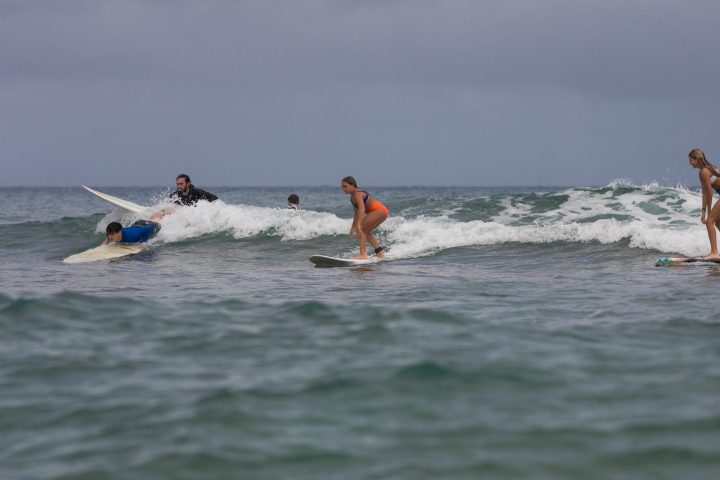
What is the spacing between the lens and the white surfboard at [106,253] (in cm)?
1501

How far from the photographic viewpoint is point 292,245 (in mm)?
18438

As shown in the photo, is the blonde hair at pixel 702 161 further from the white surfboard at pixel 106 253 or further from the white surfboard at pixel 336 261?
the white surfboard at pixel 106 253

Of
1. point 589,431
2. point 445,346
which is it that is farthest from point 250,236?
point 589,431

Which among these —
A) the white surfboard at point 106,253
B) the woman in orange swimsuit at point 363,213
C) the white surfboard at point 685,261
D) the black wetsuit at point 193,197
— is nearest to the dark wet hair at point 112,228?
the white surfboard at point 106,253

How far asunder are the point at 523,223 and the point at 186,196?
9.25 metres

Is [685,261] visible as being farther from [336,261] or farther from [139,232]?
[139,232]

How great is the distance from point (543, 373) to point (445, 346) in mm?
1078

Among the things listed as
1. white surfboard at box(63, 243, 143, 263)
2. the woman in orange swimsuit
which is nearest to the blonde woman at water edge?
the woman in orange swimsuit

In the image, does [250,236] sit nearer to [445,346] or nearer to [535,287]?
[535,287]

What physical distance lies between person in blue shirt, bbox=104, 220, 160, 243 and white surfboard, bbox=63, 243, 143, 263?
0.53 feet

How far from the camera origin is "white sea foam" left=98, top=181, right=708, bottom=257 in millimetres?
16297

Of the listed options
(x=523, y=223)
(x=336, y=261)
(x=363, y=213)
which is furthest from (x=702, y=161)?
(x=523, y=223)

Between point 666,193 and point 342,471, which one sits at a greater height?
point 666,193

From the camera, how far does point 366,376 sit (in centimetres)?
562
